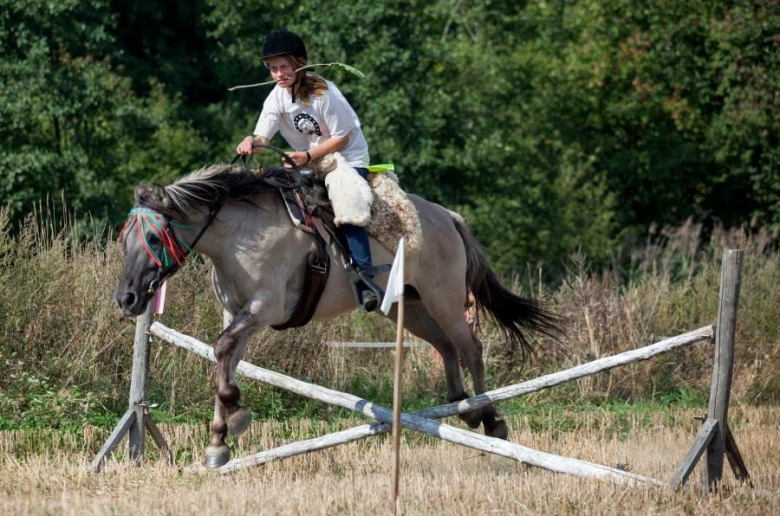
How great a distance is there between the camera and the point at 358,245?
311 inches

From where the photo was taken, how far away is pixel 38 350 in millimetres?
9945

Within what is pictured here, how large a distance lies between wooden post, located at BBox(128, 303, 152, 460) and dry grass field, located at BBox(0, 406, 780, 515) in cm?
21

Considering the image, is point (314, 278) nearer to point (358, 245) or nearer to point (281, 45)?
point (358, 245)

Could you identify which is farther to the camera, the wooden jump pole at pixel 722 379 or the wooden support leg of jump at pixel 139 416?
the wooden support leg of jump at pixel 139 416

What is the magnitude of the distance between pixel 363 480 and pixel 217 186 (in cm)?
225

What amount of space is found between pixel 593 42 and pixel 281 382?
20795 millimetres

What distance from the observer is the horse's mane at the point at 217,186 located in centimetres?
732

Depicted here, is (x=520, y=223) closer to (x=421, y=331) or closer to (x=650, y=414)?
(x=650, y=414)

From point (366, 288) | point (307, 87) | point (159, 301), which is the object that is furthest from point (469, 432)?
point (307, 87)

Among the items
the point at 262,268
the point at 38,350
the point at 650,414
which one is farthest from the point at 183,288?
the point at 650,414

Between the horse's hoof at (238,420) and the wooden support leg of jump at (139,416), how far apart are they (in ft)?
3.69

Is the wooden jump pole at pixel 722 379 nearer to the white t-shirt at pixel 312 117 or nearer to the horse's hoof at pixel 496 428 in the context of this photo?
the horse's hoof at pixel 496 428

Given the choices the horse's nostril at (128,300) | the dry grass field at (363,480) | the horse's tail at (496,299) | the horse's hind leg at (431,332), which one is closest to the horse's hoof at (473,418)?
the horse's hind leg at (431,332)

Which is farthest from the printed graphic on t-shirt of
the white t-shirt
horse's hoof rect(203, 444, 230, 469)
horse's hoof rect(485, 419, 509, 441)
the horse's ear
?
horse's hoof rect(485, 419, 509, 441)
